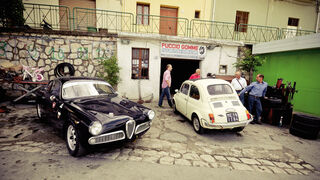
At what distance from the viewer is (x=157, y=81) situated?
9.44 m

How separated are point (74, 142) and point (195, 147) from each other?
9.73ft

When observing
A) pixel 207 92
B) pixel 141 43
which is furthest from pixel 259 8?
pixel 207 92

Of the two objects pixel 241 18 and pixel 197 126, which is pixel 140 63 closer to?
pixel 197 126

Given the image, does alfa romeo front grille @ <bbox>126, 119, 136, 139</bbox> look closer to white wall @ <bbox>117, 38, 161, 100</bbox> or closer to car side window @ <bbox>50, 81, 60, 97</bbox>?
car side window @ <bbox>50, 81, 60, 97</bbox>

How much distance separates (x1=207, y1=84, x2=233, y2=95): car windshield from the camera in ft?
16.2

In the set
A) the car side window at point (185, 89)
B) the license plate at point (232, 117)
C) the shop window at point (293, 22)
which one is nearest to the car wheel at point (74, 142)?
the license plate at point (232, 117)

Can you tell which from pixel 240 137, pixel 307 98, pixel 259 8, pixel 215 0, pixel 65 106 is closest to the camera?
pixel 65 106

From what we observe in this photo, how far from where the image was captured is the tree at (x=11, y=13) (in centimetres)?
747

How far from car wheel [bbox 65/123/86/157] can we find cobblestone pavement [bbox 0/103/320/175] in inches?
8.7

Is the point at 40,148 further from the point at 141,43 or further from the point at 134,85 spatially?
the point at 141,43

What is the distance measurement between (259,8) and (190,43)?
7623mm

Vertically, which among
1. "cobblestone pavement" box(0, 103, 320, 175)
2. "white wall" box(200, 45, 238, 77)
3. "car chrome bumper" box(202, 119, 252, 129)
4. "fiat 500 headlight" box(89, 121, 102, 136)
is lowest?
"cobblestone pavement" box(0, 103, 320, 175)

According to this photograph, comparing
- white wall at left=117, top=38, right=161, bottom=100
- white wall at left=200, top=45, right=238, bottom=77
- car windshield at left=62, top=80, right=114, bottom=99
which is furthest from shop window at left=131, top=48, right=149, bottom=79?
car windshield at left=62, top=80, right=114, bottom=99

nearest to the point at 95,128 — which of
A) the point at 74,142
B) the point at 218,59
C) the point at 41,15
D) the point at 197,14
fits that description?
the point at 74,142
